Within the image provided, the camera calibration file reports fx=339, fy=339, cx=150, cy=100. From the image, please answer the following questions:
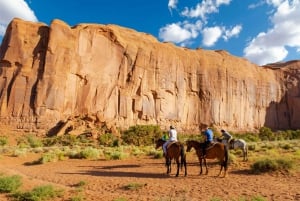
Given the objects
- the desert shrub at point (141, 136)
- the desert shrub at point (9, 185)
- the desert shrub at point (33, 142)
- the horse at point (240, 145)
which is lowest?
the desert shrub at point (9, 185)

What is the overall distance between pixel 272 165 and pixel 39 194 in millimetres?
9345

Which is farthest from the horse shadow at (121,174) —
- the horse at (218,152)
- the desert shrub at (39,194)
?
the desert shrub at (39,194)

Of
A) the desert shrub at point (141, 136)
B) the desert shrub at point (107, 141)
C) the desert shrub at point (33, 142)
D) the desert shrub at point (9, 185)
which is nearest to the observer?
the desert shrub at point (9, 185)

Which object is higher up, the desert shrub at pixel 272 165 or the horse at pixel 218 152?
the horse at pixel 218 152

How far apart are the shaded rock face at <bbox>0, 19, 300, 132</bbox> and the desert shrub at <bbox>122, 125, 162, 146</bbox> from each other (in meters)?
11.1

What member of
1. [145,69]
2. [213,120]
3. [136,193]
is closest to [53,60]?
[145,69]

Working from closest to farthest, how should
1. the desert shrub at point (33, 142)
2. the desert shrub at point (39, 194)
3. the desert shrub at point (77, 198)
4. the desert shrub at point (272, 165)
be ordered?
the desert shrub at point (77, 198)
the desert shrub at point (39, 194)
the desert shrub at point (272, 165)
the desert shrub at point (33, 142)

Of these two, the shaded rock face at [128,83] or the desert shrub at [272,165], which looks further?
the shaded rock face at [128,83]

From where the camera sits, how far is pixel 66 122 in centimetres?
5212

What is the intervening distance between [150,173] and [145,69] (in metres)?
53.0

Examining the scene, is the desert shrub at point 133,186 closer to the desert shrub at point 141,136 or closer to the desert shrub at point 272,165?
the desert shrub at point 272,165

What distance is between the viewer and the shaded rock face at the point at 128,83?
178 feet

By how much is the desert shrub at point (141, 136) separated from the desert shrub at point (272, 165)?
27691 mm

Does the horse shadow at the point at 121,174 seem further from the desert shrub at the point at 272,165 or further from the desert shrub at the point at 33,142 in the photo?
the desert shrub at the point at 33,142
